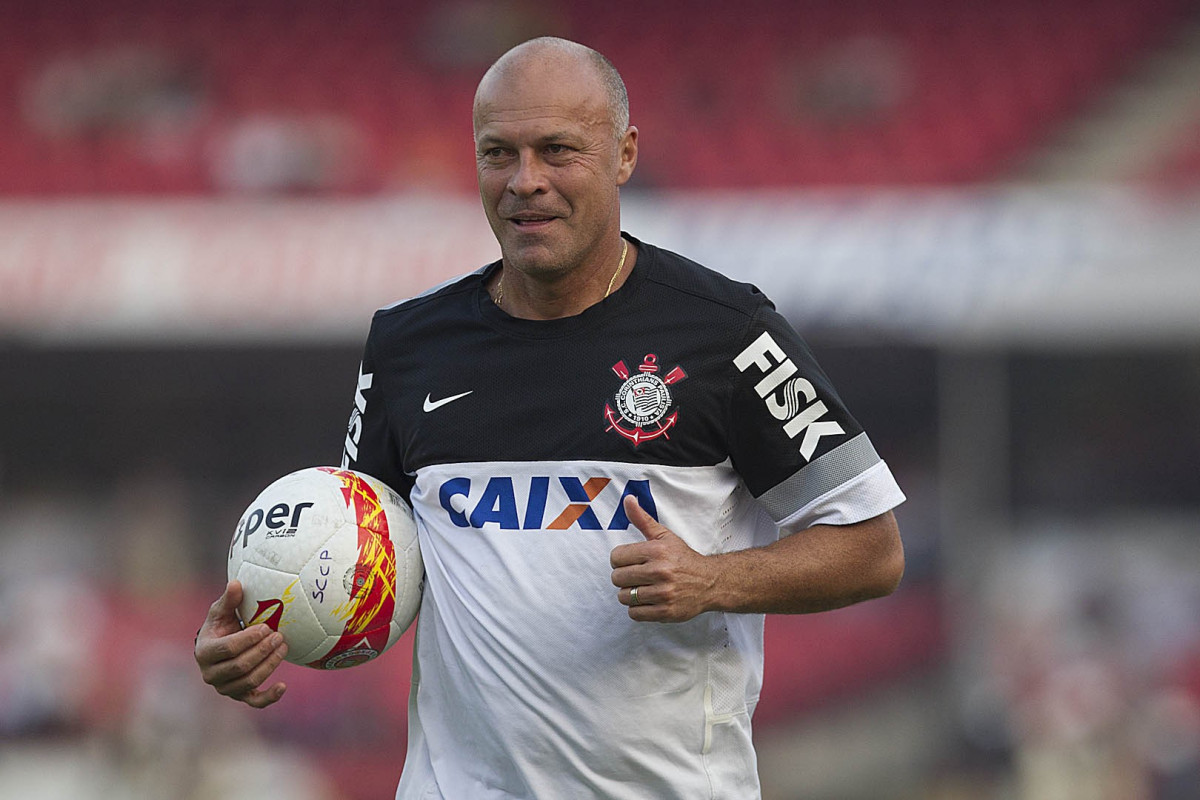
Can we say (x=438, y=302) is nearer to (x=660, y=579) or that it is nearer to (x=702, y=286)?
(x=702, y=286)

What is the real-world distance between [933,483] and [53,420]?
7.45m

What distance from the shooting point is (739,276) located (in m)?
11.3

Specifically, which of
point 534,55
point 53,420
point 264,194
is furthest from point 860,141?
point 534,55

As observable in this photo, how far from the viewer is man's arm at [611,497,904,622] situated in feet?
9.09

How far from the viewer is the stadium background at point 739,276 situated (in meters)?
10.2

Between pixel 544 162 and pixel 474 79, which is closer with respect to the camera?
pixel 544 162

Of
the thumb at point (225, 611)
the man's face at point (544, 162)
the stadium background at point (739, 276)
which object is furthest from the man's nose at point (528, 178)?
the stadium background at point (739, 276)

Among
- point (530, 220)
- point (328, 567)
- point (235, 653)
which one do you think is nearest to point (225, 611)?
point (235, 653)

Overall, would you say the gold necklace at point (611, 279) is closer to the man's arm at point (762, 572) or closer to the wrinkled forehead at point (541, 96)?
the wrinkled forehead at point (541, 96)

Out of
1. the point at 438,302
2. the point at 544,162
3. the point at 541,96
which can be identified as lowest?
the point at 438,302

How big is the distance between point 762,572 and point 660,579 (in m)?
0.29

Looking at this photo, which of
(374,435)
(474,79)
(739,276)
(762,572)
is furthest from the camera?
(474,79)

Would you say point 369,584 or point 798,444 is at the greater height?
point 798,444

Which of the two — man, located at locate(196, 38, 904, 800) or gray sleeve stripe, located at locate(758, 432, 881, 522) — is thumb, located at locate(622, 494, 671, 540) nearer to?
man, located at locate(196, 38, 904, 800)
